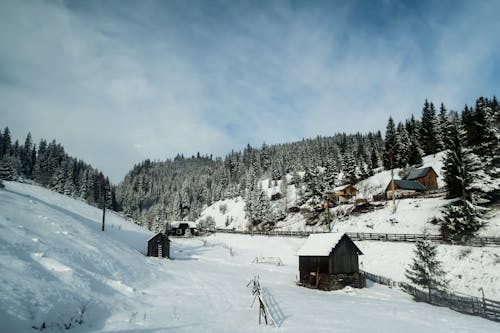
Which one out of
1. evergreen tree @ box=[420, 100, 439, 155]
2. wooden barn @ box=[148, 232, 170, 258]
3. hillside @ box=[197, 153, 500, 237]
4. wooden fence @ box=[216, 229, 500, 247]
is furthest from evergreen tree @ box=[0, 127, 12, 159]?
evergreen tree @ box=[420, 100, 439, 155]

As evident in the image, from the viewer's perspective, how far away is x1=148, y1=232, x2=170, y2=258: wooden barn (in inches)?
1740

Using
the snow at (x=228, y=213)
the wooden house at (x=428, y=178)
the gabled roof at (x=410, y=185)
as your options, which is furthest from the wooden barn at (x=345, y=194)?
the snow at (x=228, y=213)

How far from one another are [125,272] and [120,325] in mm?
10092

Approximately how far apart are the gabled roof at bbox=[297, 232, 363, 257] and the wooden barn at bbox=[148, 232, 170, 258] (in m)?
20.7

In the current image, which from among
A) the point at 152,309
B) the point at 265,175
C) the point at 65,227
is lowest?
the point at 152,309

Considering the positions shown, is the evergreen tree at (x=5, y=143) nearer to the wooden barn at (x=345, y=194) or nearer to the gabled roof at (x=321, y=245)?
the wooden barn at (x=345, y=194)

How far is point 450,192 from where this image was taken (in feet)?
161

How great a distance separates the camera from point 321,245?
36.0 meters

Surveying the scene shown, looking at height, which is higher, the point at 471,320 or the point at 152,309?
the point at 152,309

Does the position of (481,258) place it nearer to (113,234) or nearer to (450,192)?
(450,192)

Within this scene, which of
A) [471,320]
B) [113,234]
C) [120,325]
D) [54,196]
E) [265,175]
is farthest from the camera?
[265,175]

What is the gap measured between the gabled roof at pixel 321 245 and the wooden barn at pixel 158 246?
67.8ft

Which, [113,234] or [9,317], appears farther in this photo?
[113,234]

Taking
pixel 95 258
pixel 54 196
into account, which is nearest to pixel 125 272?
pixel 95 258
